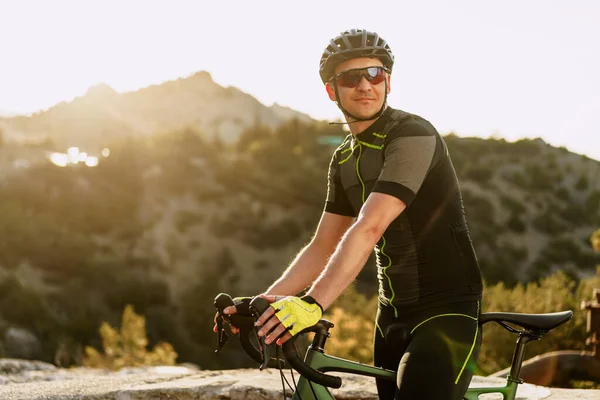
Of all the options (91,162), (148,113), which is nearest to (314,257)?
(91,162)

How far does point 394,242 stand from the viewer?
280 cm

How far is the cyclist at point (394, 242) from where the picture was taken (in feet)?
8.18

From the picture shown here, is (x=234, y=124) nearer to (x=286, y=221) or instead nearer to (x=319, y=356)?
(x=286, y=221)

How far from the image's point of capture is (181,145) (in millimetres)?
40438

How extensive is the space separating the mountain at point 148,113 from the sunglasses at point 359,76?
9102 cm

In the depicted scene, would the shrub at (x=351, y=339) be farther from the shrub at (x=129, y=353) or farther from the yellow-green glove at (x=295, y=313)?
the yellow-green glove at (x=295, y=313)

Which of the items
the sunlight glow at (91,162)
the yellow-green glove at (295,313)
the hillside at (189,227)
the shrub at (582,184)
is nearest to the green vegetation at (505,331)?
the yellow-green glove at (295,313)

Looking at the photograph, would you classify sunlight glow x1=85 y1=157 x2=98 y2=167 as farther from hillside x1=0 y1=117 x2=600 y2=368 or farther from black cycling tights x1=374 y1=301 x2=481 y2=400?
black cycling tights x1=374 y1=301 x2=481 y2=400

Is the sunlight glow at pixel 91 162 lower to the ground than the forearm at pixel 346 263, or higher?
higher

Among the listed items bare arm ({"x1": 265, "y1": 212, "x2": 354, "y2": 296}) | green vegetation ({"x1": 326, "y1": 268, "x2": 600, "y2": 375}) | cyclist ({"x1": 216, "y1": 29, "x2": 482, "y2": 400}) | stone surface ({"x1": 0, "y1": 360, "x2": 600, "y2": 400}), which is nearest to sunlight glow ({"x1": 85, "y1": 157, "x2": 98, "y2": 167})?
green vegetation ({"x1": 326, "y1": 268, "x2": 600, "y2": 375})

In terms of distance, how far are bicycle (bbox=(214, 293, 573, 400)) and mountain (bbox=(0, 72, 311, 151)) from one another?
299 ft

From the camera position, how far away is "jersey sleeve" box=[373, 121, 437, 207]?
2549 mm

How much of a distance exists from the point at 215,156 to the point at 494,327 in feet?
103

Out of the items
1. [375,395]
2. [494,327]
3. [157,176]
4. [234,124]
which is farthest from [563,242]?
[234,124]
